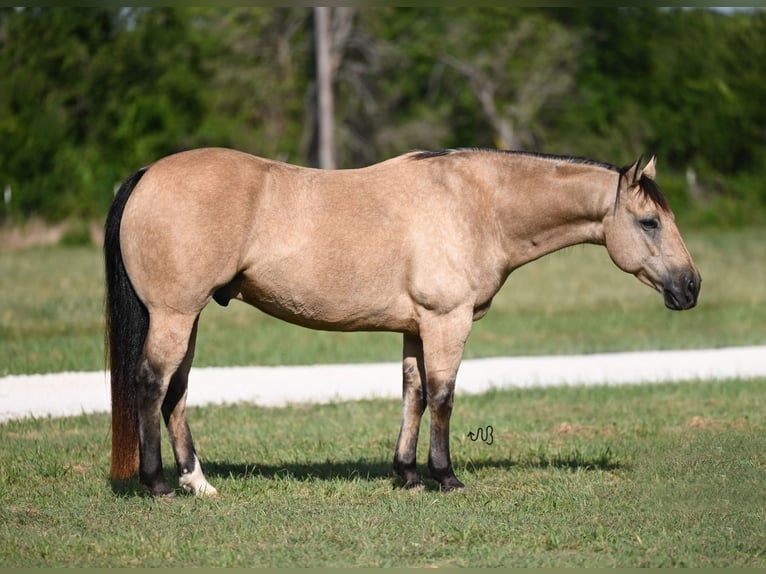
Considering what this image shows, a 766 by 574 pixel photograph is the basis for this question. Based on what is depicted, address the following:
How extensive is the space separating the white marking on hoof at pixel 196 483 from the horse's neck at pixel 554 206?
236 cm

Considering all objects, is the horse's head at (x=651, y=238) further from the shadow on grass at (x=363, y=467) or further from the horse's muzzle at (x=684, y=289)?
the shadow on grass at (x=363, y=467)

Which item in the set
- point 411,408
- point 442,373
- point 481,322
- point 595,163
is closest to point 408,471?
point 411,408

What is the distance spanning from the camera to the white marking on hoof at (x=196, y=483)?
7.05 meters

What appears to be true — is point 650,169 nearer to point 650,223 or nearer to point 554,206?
point 650,223

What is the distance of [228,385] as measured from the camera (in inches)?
446

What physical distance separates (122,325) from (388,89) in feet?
94.6

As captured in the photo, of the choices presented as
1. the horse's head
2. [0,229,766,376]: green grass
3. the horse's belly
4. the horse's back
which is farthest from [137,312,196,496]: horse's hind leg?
[0,229,766,376]: green grass

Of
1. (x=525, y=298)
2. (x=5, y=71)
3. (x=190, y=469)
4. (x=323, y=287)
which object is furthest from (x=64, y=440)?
(x=5, y=71)

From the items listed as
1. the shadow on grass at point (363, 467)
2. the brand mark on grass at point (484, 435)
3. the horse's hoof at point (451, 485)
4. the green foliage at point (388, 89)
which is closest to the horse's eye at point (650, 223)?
the shadow on grass at point (363, 467)

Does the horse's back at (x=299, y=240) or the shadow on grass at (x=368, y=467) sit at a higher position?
the horse's back at (x=299, y=240)

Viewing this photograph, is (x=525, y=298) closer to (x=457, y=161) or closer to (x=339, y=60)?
(x=457, y=161)

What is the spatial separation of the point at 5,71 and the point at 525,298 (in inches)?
612

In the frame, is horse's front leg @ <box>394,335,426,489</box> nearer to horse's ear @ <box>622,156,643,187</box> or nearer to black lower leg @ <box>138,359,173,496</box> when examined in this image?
black lower leg @ <box>138,359,173,496</box>

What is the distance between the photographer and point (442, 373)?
7180 millimetres
